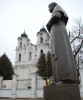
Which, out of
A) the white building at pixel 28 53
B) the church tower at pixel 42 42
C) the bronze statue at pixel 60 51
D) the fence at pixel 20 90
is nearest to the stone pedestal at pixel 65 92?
the bronze statue at pixel 60 51

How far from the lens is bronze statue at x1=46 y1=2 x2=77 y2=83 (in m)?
3.72

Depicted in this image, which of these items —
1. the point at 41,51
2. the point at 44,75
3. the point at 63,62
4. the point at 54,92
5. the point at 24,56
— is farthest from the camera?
the point at 24,56

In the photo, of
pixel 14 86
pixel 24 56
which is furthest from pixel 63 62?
pixel 24 56

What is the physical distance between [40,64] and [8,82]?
942 centimetres

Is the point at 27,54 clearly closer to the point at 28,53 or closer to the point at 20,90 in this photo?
the point at 28,53

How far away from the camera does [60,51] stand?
3943 mm

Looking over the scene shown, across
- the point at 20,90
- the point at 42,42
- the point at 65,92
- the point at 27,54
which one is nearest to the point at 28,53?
the point at 27,54

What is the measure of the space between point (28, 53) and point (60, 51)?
45.4 meters

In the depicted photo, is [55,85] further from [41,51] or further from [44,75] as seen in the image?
[41,51]

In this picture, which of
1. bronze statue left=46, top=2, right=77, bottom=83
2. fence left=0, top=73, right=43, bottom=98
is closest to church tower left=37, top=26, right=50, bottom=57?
fence left=0, top=73, right=43, bottom=98

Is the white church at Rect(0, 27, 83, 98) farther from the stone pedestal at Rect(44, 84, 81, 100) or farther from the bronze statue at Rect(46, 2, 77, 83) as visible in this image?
the stone pedestal at Rect(44, 84, 81, 100)

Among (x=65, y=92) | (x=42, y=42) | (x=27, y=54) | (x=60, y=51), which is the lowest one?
(x=65, y=92)

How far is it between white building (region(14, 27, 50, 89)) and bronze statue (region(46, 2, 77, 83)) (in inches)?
1598

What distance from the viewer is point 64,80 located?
3.67 metres
